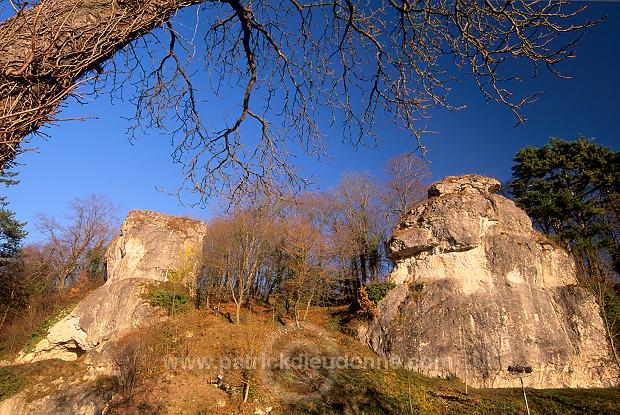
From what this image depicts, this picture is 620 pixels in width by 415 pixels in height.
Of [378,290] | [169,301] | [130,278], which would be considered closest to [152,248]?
[130,278]

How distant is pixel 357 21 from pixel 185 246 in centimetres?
2056

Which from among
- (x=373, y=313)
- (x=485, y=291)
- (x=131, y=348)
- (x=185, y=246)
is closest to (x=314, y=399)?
(x=373, y=313)

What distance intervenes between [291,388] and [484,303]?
8552mm

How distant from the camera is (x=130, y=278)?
19.2m

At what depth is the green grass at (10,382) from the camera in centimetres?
1416

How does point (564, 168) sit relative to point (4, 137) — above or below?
above

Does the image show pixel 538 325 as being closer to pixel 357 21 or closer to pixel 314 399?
pixel 314 399

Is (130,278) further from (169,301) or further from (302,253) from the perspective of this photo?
(302,253)

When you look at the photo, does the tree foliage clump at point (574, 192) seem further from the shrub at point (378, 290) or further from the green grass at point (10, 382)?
the green grass at point (10, 382)

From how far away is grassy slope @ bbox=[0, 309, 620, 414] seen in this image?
429 inches

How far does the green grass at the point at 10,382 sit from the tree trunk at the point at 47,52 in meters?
17.9

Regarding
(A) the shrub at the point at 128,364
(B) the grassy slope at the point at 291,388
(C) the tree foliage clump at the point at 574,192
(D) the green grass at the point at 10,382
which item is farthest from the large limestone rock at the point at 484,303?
(D) the green grass at the point at 10,382

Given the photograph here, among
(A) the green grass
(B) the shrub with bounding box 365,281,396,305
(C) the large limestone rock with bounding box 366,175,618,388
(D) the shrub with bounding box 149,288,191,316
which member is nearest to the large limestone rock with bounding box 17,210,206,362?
(D) the shrub with bounding box 149,288,191,316

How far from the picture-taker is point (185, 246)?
847 inches
